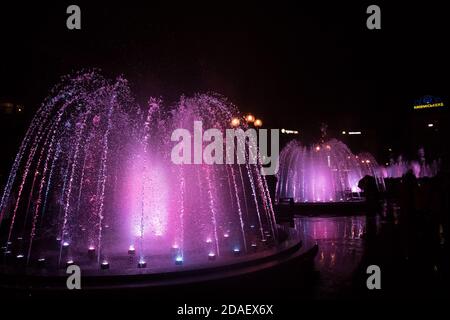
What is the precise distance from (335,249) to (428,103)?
10693 cm

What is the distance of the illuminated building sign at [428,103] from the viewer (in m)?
102

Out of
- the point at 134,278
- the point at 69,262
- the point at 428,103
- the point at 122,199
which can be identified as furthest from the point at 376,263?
the point at 428,103

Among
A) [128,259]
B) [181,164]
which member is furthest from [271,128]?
[128,259]

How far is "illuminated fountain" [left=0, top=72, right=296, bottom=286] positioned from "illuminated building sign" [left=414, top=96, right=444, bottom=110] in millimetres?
97588

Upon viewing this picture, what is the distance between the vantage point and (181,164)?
16.1m

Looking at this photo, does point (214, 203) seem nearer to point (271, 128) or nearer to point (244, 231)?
point (244, 231)

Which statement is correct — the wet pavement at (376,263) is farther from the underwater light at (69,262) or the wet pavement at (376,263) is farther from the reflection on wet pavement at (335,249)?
the underwater light at (69,262)

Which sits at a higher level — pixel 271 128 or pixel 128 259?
pixel 271 128

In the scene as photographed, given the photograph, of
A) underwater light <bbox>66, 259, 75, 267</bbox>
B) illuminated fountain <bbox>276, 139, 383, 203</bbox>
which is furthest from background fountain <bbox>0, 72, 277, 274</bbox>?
illuminated fountain <bbox>276, 139, 383, 203</bbox>

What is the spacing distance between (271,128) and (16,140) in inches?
1420

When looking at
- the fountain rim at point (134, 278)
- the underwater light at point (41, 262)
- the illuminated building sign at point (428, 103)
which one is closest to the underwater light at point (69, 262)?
the underwater light at point (41, 262)

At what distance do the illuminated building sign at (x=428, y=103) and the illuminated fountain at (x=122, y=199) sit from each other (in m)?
97.6
